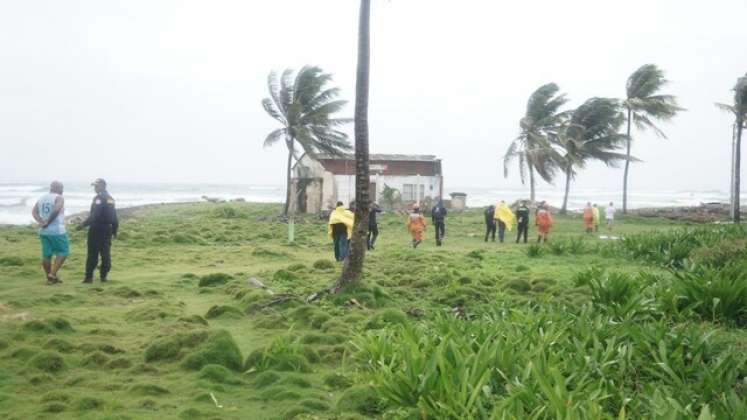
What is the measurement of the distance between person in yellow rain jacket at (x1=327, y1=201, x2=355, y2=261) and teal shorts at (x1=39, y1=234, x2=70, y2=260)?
5356 millimetres

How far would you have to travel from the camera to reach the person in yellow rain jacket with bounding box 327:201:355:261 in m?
14.2

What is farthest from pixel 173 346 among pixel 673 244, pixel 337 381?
pixel 673 244

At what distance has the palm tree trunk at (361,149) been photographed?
958cm

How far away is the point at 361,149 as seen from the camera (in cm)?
960

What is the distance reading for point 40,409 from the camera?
16.2 feet

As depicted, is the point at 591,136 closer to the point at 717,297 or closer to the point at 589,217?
the point at 589,217

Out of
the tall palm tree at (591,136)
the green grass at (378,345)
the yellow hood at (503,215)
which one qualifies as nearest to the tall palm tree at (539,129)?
the tall palm tree at (591,136)

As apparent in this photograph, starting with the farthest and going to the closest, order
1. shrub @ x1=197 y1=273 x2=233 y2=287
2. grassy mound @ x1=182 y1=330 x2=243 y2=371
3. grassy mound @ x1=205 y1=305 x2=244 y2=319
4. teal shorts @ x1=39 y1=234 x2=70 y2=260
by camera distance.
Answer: shrub @ x1=197 y1=273 x2=233 y2=287 → teal shorts @ x1=39 y1=234 x2=70 y2=260 → grassy mound @ x1=205 y1=305 x2=244 y2=319 → grassy mound @ x1=182 y1=330 x2=243 y2=371

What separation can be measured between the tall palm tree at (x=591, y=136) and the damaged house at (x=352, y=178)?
7.40 metres

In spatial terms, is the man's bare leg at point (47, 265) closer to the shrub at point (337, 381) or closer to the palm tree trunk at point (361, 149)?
the palm tree trunk at point (361, 149)

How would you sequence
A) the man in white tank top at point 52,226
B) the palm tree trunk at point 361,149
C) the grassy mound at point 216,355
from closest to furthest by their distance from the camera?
the grassy mound at point 216,355, the palm tree trunk at point 361,149, the man in white tank top at point 52,226

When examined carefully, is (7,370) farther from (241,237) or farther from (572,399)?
(241,237)

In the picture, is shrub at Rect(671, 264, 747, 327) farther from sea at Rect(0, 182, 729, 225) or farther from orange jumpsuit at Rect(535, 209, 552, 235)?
sea at Rect(0, 182, 729, 225)

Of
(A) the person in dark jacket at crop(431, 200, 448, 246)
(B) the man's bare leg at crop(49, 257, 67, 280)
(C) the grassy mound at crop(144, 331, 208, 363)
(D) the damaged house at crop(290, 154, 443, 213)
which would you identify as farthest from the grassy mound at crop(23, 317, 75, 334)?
(D) the damaged house at crop(290, 154, 443, 213)
